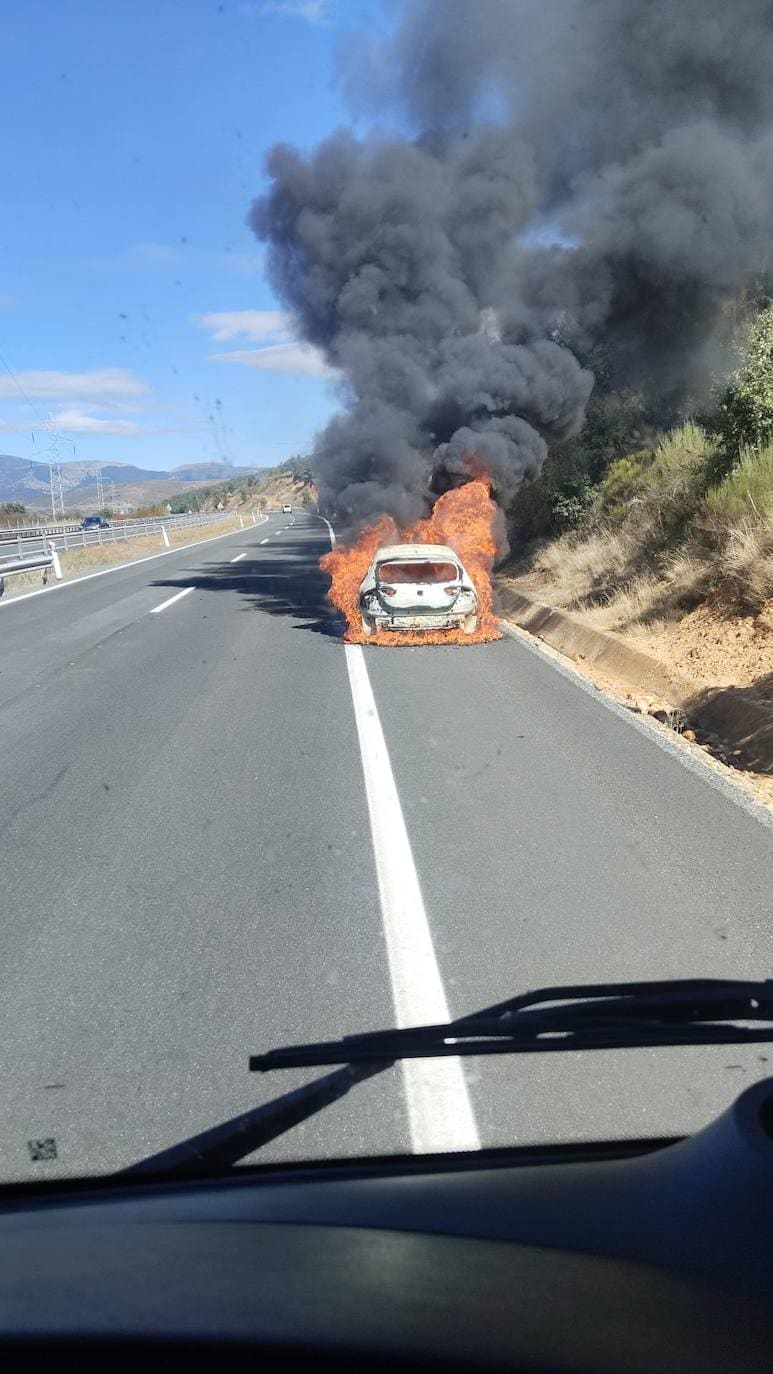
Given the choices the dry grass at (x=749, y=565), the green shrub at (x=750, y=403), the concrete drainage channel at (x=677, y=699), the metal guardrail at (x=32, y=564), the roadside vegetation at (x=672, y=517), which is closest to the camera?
the concrete drainage channel at (x=677, y=699)

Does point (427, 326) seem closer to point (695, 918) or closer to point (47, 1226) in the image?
point (695, 918)

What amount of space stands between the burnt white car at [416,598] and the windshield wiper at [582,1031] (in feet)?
37.1

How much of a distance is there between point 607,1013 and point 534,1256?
97cm

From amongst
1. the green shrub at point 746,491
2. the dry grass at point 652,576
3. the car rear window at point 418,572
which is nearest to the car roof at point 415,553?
the car rear window at point 418,572

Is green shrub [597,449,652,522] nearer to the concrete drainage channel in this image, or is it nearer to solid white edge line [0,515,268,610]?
the concrete drainage channel

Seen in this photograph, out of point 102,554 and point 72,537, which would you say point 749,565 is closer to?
point 102,554

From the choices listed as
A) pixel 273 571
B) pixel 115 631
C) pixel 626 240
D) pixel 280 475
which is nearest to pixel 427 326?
pixel 626 240

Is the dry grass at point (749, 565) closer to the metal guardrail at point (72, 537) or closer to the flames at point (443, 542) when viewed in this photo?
the flames at point (443, 542)

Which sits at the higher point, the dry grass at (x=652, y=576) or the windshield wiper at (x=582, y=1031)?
the windshield wiper at (x=582, y=1031)

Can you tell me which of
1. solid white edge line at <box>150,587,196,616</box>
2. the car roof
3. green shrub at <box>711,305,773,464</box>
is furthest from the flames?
green shrub at <box>711,305,773,464</box>

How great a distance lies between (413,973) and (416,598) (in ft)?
32.8

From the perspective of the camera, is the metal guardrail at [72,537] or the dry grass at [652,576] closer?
the dry grass at [652,576]

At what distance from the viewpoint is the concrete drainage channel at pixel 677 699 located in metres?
8.32

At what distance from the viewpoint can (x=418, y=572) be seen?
14992 millimetres
